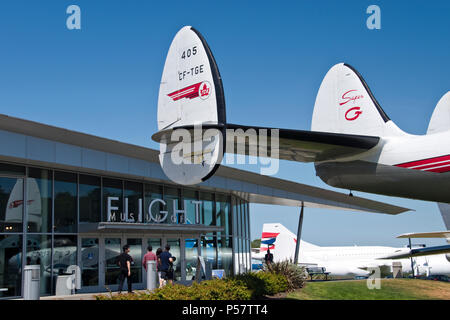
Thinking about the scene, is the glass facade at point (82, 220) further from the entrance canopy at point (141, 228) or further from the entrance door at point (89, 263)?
the entrance canopy at point (141, 228)

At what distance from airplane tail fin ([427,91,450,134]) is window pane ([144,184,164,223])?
16.5 m

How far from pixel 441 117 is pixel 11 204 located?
49.8 ft

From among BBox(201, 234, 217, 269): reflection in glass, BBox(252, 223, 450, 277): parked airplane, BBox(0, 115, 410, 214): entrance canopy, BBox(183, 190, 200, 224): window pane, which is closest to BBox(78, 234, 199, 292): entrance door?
BBox(183, 190, 200, 224): window pane

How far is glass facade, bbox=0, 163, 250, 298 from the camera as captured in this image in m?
18.3

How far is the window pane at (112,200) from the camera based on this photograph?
851 inches

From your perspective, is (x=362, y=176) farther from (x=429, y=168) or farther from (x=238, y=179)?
(x=238, y=179)

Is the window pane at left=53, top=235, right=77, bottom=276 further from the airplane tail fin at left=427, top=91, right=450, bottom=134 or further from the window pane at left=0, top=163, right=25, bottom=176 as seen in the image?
the airplane tail fin at left=427, top=91, right=450, bottom=134

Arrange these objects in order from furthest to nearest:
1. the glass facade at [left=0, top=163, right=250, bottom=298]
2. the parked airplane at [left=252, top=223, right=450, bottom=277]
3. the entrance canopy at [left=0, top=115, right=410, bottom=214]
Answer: the parked airplane at [left=252, top=223, right=450, bottom=277] < the glass facade at [left=0, top=163, right=250, bottom=298] < the entrance canopy at [left=0, top=115, right=410, bottom=214]

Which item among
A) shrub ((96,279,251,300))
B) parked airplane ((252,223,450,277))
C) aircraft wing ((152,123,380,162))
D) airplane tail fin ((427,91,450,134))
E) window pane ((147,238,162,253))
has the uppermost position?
airplane tail fin ((427,91,450,134))

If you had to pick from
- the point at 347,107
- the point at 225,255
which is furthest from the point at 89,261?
the point at 347,107

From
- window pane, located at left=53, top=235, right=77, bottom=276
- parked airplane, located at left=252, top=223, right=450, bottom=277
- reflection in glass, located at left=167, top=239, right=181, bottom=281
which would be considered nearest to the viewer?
window pane, located at left=53, top=235, right=77, bottom=276

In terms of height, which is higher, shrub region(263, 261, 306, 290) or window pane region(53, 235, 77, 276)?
window pane region(53, 235, 77, 276)

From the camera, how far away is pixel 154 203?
78.6 ft
